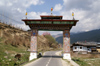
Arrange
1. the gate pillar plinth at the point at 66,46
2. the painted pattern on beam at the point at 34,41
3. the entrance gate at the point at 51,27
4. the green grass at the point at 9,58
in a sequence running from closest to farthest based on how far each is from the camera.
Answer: the green grass at the point at 9,58
the gate pillar plinth at the point at 66,46
the entrance gate at the point at 51,27
the painted pattern on beam at the point at 34,41

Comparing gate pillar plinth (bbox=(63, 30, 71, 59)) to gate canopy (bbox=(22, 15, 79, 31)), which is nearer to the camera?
gate pillar plinth (bbox=(63, 30, 71, 59))

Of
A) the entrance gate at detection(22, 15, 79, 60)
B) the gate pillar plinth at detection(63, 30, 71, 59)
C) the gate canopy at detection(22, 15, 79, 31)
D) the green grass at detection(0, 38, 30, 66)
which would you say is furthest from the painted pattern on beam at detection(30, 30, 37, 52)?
the gate pillar plinth at detection(63, 30, 71, 59)

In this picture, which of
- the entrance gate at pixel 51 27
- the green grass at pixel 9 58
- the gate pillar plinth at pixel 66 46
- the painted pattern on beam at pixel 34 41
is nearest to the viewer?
the green grass at pixel 9 58

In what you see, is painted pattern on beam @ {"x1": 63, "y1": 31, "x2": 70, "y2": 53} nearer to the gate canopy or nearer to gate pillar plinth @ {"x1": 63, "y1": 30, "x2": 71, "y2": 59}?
gate pillar plinth @ {"x1": 63, "y1": 30, "x2": 71, "y2": 59}

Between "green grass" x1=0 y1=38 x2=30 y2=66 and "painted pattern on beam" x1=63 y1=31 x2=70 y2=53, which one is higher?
"painted pattern on beam" x1=63 y1=31 x2=70 y2=53

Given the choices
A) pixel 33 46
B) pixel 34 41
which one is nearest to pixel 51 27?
pixel 34 41

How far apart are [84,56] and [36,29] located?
25.5 metres

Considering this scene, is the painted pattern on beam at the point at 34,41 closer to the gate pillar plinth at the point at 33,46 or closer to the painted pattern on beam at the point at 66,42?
the gate pillar plinth at the point at 33,46

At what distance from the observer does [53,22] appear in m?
26.5

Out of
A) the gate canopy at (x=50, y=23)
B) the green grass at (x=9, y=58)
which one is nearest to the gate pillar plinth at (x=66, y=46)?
the gate canopy at (x=50, y=23)

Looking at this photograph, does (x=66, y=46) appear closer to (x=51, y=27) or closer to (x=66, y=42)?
(x=66, y=42)

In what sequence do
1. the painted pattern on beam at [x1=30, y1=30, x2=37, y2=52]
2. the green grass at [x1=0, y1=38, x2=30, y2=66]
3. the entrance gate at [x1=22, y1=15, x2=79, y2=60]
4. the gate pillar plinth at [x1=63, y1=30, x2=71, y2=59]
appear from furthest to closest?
the painted pattern on beam at [x1=30, y1=30, x2=37, y2=52], the entrance gate at [x1=22, y1=15, x2=79, y2=60], the gate pillar plinth at [x1=63, y1=30, x2=71, y2=59], the green grass at [x1=0, y1=38, x2=30, y2=66]

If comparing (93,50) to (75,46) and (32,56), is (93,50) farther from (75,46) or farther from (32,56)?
(32,56)

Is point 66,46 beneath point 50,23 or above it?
beneath
